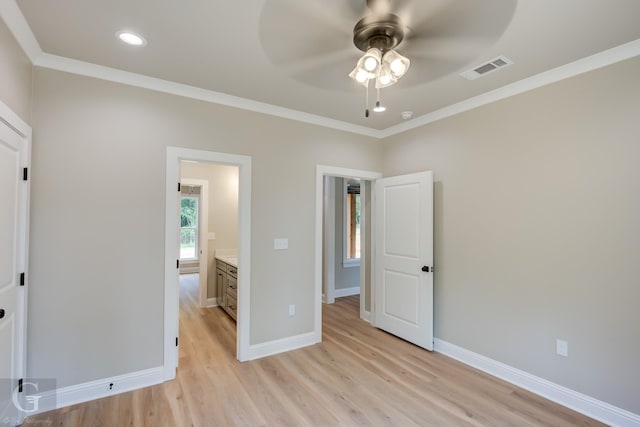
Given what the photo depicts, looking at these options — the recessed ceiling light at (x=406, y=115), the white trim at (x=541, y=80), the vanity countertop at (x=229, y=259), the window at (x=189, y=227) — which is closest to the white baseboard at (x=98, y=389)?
the vanity countertop at (x=229, y=259)

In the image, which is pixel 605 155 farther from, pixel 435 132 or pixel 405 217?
pixel 405 217

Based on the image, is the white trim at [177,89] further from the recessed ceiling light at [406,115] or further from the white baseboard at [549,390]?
the white baseboard at [549,390]

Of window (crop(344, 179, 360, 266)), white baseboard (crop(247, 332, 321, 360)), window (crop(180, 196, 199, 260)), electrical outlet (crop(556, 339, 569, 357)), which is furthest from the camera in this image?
window (crop(180, 196, 199, 260))

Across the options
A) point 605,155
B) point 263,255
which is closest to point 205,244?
point 263,255

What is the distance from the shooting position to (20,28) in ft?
6.43

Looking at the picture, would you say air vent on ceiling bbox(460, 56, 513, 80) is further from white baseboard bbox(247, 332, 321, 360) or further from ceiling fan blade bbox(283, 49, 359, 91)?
white baseboard bbox(247, 332, 321, 360)

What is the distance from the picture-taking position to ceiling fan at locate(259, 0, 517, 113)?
1774 millimetres

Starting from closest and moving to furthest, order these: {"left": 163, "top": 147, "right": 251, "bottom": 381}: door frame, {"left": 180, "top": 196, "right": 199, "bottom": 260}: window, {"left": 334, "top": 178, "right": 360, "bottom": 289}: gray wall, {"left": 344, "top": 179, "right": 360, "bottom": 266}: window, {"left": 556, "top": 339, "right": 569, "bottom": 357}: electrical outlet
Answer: {"left": 556, "top": 339, "right": 569, "bottom": 357}: electrical outlet, {"left": 163, "top": 147, "right": 251, "bottom": 381}: door frame, {"left": 334, "top": 178, "right": 360, "bottom": 289}: gray wall, {"left": 344, "top": 179, "right": 360, "bottom": 266}: window, {"left": 180, "top": 196, "right": 199, "bottom": 260}: window

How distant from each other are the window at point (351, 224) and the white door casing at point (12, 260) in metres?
4.61

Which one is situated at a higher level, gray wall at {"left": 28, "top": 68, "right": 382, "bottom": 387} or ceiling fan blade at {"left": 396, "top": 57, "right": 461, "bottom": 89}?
ceiling fan blade at {"left": 396, "top": 57, "right": 461, "bottom": 89}

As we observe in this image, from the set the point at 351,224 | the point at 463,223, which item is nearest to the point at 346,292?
the point at 351,224

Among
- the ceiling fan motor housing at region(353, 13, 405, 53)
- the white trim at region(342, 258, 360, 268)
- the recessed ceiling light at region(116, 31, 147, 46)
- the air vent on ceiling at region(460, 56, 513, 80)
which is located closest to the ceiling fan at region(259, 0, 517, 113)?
the ceiling fan motor housing at region(353, 13, 405, 53)

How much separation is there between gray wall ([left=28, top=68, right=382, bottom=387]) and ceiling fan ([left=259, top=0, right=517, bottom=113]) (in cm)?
124

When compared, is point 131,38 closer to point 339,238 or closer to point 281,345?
point 281,345
